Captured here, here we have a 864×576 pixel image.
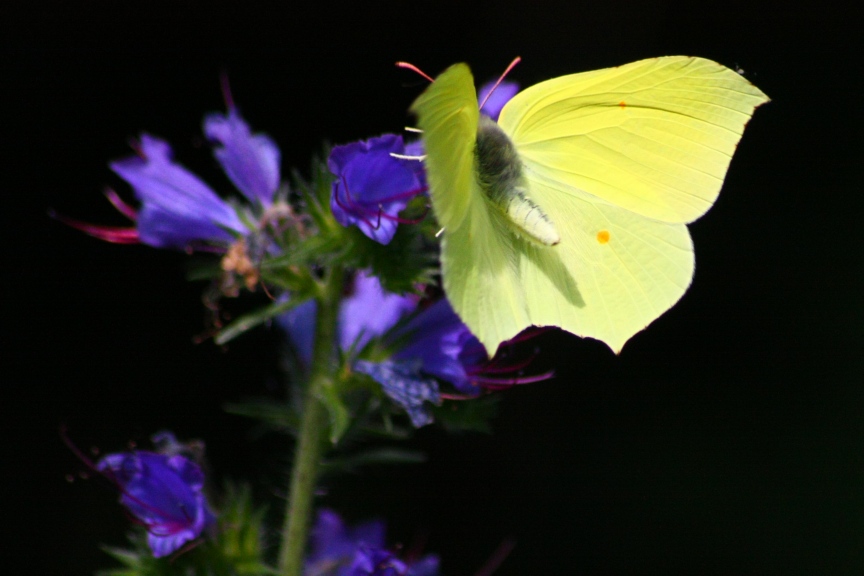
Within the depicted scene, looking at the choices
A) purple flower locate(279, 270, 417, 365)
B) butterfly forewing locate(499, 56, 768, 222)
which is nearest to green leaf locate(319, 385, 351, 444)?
purple flower locate(279, 270, 417, 365)

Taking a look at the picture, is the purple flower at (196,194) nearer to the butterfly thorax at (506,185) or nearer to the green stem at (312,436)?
the green stem at (312,436)

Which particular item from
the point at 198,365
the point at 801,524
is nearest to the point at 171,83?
the point at 198,365

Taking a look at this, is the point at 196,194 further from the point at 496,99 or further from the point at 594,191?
the point at 594,191

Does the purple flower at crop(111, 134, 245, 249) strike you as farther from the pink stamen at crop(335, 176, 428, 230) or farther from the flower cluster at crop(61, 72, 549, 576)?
the pink stamen at crop(335, 176, 428, 230)

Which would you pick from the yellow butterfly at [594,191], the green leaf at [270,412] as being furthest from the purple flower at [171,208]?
the yellow butterfly at [594,191]

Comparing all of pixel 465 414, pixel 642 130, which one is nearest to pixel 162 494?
pixel 465 414

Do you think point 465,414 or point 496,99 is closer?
point 465,414

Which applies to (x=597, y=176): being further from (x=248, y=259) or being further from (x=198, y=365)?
(x=198, y=365)
